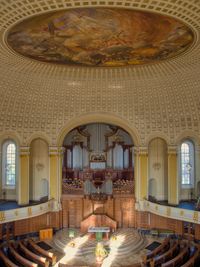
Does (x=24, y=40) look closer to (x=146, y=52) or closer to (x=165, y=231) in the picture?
(x=146, y=52)

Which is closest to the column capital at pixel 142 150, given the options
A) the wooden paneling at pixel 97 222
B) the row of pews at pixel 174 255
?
the wooden paneling at pixel 97 222

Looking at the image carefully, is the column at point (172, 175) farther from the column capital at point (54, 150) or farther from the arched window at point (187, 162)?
the column capital at point (54, 150)

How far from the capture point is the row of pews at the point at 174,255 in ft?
57.9

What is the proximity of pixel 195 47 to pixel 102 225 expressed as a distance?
15715mm

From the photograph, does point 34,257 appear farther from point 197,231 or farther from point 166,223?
point 197,231

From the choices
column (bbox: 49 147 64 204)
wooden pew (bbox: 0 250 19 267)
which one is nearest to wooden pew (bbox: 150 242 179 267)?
wooden pew (bbox: 0 250 19 267)

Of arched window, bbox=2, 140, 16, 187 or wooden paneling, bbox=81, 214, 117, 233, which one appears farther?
arched window, bbox=2, 140, 16, 187

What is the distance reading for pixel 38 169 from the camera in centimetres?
2591

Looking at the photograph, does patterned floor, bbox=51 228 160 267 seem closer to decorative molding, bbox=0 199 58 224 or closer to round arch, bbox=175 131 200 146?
decorative molding, bbox=0 199 58 224

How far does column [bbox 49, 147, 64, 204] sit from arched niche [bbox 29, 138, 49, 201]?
2.28 feet

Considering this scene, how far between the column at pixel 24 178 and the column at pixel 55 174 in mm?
1998

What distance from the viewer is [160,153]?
25828 millimetres

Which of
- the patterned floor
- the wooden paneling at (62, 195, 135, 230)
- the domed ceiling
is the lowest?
the patterned floor

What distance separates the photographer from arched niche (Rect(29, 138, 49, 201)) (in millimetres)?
25859
